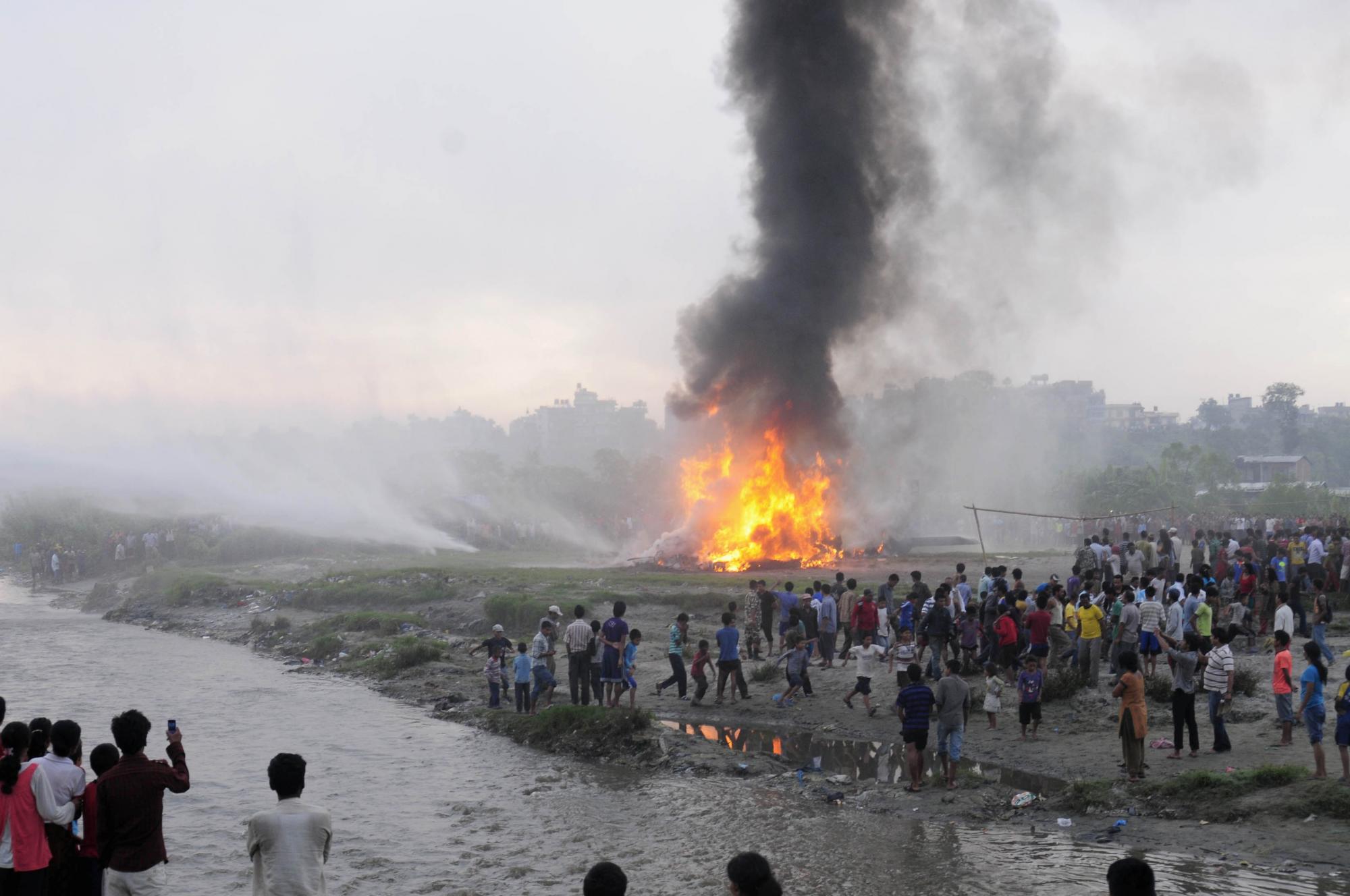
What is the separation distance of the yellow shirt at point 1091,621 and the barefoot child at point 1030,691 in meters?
1.87

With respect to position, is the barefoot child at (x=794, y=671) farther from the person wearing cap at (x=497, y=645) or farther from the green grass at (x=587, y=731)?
the person wearing cap at (x=497, y=645)

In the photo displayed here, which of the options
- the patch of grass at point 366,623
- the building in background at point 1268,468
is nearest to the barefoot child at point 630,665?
Result: the patch of grass at point 366,623

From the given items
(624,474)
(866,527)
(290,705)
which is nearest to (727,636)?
(290,705)

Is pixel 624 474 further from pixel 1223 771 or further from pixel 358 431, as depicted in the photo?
pixel 1223 771

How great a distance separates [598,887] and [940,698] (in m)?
9.79

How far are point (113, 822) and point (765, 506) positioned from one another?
Result: 1390 inches

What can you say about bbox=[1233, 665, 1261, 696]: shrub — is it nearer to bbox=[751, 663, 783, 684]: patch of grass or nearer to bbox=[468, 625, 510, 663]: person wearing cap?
bbox=[751, 663, 783, 684]: patch of grass

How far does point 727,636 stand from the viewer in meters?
18.1

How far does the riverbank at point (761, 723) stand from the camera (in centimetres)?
1159

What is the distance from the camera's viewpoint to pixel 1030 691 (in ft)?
49.1

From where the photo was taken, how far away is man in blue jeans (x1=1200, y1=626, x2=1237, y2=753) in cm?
1309

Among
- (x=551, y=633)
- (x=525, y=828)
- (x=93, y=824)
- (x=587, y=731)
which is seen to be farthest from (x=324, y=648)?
(x=93, y=824)

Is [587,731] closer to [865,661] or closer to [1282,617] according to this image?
[865,661]

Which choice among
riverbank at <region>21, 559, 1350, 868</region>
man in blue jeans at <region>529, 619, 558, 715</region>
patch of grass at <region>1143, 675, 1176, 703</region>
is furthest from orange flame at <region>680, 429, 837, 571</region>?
patch of grass at <region>1143, 675, 1176, 703</region>
